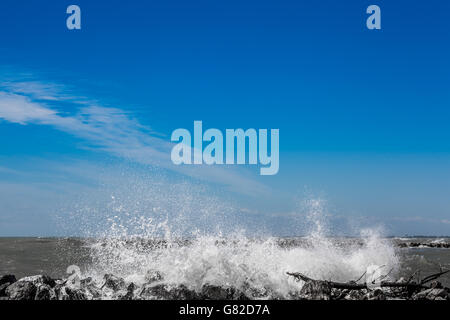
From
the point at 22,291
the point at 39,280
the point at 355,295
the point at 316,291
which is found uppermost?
the point at 39,280

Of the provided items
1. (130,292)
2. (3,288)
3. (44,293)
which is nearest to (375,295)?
(130,292)

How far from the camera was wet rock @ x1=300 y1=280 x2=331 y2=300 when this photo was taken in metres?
11.0

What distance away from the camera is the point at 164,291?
11391mm

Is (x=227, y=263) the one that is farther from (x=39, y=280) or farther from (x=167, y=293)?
(x=39, y=280)

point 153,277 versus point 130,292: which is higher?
point 153,277

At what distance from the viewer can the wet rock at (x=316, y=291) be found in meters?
11.0

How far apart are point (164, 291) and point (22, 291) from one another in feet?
10.7

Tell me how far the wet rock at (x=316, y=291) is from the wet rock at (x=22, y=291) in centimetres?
634

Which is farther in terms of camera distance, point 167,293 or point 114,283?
point 114,283

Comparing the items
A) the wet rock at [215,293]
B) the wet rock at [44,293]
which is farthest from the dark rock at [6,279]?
the wet rock at [215,293]

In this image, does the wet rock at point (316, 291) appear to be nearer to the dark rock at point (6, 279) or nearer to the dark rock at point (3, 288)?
the dark rock at point (3, 288)

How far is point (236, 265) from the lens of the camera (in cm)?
1302

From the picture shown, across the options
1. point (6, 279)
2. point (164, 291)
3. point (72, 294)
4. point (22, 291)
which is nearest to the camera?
point (22, 291)
